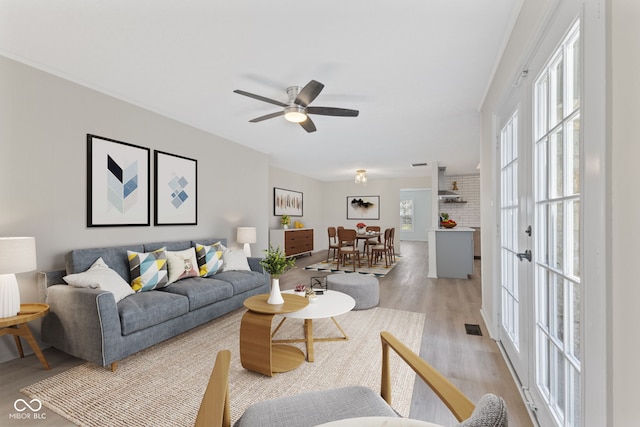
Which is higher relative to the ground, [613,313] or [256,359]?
[613,313]

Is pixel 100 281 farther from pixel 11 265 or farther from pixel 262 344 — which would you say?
pixel 262 344

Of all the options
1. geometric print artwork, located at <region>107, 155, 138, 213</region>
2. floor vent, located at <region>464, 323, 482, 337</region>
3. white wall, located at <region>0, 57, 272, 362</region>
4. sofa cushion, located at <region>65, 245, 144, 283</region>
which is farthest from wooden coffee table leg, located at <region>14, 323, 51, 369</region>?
floor vent, located at <region>464, 323, 482, 337</region>

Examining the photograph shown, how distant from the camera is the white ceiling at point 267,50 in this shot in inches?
70.8

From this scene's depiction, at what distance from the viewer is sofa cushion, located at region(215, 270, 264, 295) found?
3.30 meters

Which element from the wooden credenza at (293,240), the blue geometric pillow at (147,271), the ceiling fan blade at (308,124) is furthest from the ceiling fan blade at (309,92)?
the wooden credenza at (293,240)

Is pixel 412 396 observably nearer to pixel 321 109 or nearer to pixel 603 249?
pixel 603 249

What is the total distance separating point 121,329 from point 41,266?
42.1 inches

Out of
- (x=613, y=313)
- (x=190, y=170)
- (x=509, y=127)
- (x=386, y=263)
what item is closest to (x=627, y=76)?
(x=613, y=313)

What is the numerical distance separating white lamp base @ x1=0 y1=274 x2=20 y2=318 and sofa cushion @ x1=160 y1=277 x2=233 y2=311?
1053 mm

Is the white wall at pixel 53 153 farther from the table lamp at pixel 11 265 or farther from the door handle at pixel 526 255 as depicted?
the door handle at pixel 526 255

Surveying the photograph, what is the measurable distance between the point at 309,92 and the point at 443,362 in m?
2.50

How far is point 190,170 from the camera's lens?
3887 millimetres

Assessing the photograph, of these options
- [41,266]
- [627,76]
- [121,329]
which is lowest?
[121,329]

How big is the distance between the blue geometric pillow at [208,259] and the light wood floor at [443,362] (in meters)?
1.38
